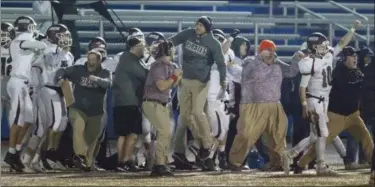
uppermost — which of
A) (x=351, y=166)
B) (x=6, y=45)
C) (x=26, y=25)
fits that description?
(x=26, y=25)

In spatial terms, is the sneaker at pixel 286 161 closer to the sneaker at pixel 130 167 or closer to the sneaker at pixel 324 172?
the sneaker at pixel 324 172

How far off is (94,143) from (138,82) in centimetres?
96

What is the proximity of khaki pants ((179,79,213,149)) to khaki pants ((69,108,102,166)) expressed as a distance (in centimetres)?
102

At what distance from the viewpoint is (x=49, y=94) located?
48.5ft

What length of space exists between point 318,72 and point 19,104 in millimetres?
3423

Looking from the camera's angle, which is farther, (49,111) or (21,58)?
(49,111)

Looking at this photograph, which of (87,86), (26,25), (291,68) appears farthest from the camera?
(87,86)

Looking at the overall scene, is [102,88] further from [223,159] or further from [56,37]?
[223,159]

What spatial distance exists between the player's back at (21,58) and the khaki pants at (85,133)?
0.73 metres

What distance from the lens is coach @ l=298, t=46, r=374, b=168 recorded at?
1480 cm

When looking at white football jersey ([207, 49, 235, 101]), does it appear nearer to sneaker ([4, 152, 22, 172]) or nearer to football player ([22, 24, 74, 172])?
football player ([22, 24, 74, 172])

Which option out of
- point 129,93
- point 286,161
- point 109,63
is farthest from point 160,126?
point 109,63

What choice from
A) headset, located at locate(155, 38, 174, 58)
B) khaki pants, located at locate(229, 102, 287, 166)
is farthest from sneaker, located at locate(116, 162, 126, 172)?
headset, located at locate(155, 38, 174, 58)

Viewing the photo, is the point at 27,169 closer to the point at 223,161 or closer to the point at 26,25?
the point at 26,25
